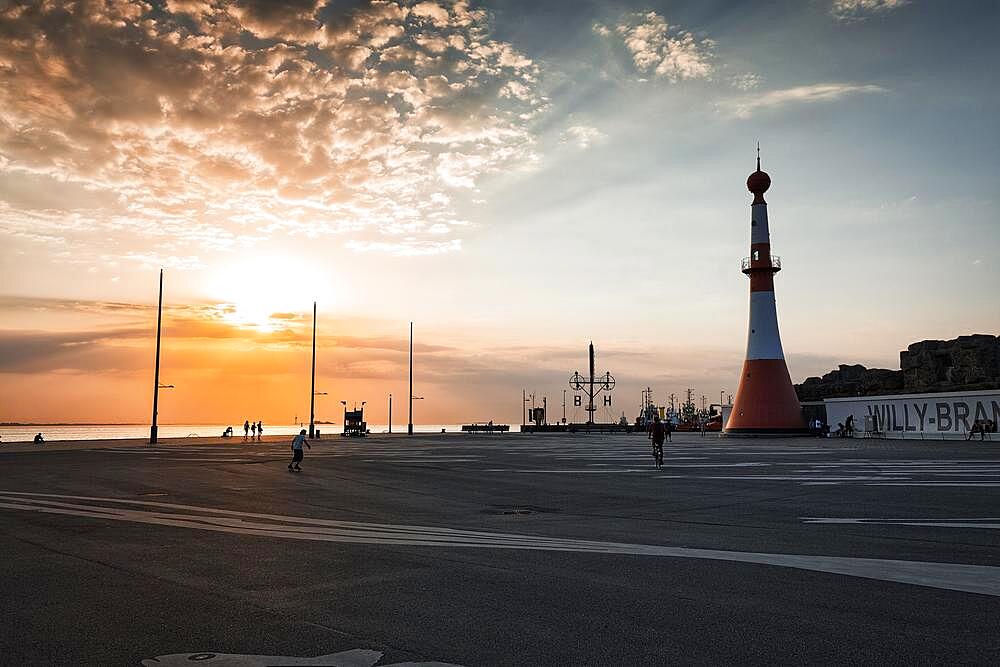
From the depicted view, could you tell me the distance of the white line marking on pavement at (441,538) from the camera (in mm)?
7344

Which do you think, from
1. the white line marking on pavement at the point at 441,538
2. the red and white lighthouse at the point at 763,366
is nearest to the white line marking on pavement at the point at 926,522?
the white line marking on pavement at the point at 441,538

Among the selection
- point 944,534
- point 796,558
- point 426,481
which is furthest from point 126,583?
point 426,481

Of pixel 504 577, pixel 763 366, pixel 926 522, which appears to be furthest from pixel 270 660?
pixel 763 366

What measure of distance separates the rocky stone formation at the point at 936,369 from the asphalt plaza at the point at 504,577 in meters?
68.2

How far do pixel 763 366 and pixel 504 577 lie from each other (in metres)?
48.9

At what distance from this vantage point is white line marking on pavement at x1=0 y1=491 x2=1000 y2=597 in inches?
289

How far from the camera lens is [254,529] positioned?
1083 centimetres

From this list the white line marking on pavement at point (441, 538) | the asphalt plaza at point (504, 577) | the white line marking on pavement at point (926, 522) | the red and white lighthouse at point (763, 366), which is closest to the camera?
the asphalt plaza at point (504, 577)

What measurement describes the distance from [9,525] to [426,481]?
1002 centimetres

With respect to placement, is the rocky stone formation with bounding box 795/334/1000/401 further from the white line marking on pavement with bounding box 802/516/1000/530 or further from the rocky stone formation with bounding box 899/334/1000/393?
the white line marking on pavement with bounding box 802/516/1000/530

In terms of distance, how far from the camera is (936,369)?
92.6 meters

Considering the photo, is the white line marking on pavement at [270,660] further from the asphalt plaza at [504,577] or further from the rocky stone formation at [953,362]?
the rocky stone formation at [953,362]

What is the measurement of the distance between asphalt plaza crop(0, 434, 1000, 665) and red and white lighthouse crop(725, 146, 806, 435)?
37.5 m

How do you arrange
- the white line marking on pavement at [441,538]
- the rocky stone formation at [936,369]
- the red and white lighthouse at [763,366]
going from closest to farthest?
the white line marking on pavement at [441,538]
the red and white lighthouse at [763,366]
the rocky stone formation at [936,369]
